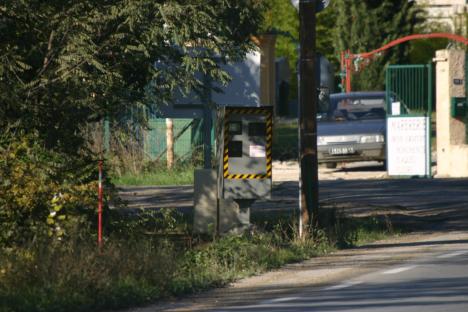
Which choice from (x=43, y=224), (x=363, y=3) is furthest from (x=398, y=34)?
(x=43, y=224)

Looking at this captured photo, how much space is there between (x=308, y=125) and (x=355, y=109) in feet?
47.8

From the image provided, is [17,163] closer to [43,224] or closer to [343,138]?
[43,224]

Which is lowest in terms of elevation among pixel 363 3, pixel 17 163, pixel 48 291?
pixel 48 291

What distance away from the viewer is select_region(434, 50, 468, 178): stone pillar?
30422 mm

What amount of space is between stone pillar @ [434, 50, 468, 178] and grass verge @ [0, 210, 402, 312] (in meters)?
13.7

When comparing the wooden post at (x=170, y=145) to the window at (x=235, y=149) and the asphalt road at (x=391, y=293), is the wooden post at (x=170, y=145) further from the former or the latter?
Answer: the asphalt road at (x=391, y=293)

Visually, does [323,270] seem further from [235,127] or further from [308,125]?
[308,125]

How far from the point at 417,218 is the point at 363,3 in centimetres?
3841

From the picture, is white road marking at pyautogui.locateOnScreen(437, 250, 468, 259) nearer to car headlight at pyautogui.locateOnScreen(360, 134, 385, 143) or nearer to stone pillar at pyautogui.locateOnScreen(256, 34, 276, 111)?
car headlight at pyautogui.locateOnScreen(360, 134, 385, 143)

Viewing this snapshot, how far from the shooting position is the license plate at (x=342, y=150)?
101 feet

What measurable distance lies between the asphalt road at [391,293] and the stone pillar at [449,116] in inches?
602

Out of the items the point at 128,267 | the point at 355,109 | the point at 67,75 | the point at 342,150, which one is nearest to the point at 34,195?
the point at 67,75

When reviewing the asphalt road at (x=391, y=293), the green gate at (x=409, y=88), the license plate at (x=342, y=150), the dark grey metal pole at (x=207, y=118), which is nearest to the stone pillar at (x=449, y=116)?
the green gate at (x=409, y=88)

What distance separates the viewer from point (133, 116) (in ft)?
59.7
